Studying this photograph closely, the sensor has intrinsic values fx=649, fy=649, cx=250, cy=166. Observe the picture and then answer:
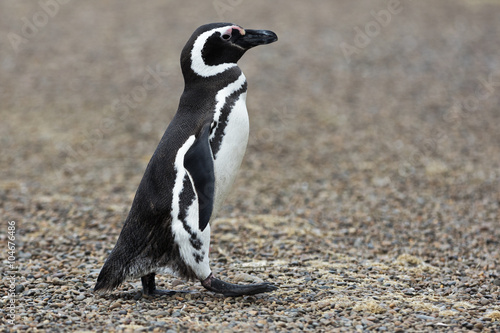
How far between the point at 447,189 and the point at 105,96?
6.47 m

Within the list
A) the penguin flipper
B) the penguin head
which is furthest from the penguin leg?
the penguin head

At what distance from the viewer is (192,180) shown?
426 centimetres

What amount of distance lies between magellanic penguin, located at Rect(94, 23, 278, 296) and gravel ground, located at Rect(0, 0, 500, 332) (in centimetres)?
25

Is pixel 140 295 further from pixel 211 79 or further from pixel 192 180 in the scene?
pixel 211 79

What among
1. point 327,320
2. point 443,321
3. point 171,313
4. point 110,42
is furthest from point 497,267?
point 110,42

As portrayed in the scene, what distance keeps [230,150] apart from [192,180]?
362mm

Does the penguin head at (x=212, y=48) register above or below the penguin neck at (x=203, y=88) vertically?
above

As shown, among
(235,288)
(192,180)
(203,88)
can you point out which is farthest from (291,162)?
(192,180)

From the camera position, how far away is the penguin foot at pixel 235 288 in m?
4.43

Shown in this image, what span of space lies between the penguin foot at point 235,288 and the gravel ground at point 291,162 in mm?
96

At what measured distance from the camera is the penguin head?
4.57m

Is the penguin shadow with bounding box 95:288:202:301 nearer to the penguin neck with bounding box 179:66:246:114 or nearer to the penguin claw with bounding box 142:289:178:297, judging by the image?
the penguin claw with bounding box 142:289:178:297

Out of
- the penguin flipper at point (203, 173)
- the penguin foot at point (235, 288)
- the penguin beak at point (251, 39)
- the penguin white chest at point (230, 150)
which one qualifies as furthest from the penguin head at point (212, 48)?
the penguin foot at point (235, 288)

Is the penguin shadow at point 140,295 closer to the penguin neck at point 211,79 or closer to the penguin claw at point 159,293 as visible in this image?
the penguin claw at point 159,293
